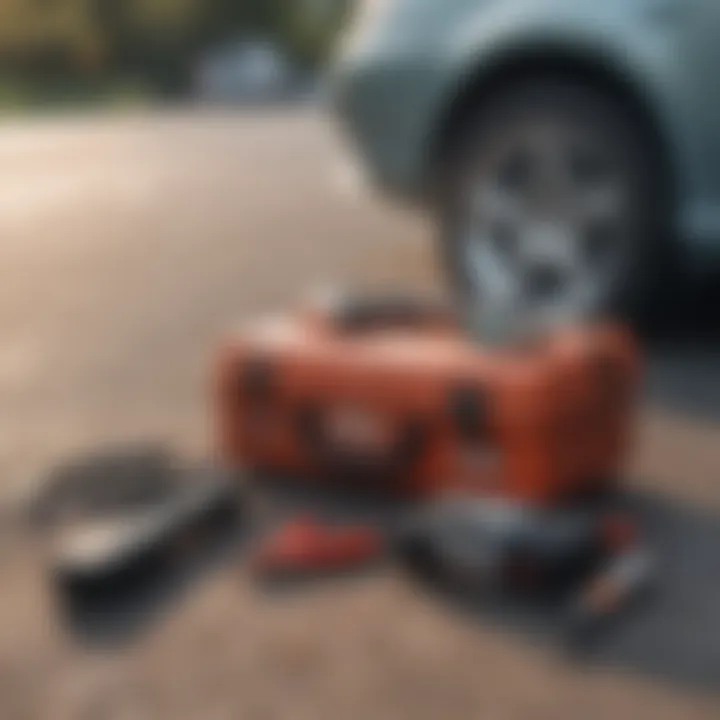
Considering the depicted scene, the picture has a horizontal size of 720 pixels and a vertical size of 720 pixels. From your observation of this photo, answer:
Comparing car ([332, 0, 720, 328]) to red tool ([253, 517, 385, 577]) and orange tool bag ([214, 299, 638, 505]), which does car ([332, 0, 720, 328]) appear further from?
red tool ([253, 517, 385, 577])

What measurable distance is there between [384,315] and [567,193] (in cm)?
139

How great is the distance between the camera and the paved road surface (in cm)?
391

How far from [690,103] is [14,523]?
2.61m

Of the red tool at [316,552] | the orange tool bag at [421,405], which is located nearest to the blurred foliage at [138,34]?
the orange tool bag at [421,405]

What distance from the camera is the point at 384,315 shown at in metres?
5.48

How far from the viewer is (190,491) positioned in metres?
4.99

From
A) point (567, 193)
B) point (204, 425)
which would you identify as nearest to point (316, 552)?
point (204, 425)

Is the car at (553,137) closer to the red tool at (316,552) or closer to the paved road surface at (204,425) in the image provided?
the paved road surface at (204,425)

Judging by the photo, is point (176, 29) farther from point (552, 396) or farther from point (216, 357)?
point (552, 396)

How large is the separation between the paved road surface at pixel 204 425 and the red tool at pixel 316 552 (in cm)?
13

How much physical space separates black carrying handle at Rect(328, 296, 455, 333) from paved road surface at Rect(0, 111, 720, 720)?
21.2 inches

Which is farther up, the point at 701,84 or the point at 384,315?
the point at 701,84

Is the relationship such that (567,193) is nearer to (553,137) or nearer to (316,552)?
(553,137)

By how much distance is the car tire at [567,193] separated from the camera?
6602mm
